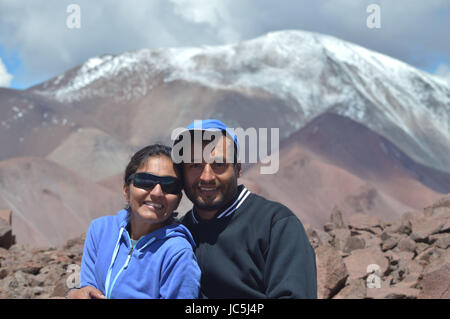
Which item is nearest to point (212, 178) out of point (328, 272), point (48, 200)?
point (328, 272)

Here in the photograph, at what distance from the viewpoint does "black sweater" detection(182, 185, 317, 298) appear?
205cm

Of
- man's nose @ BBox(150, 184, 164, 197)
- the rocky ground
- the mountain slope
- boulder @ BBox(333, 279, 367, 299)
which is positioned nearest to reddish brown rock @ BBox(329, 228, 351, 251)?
the rocky ground

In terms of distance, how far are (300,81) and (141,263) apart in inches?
1246

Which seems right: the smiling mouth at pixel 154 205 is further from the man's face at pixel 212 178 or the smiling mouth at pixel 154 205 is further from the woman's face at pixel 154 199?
the man's face at pixel 212 178

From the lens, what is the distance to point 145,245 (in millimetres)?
2107

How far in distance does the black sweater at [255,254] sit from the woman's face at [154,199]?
0.67ft

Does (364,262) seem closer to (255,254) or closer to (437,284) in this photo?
(437,284)

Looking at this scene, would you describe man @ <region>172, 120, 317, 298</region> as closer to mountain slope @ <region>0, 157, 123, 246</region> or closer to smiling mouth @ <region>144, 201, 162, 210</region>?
smiling mouth @ <region>144, 201, 162, 210</region>

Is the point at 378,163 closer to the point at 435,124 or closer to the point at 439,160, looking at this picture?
the point at 439,160

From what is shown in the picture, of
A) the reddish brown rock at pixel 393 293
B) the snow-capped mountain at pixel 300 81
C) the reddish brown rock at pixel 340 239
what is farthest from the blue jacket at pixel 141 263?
the snow-capped mountain at pixel 300 81

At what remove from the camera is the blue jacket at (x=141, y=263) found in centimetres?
198

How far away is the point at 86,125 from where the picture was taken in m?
28.6

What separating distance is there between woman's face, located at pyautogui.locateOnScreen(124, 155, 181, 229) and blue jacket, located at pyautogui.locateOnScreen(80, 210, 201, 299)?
64 mm

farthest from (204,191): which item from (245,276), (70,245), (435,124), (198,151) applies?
(435,124)
